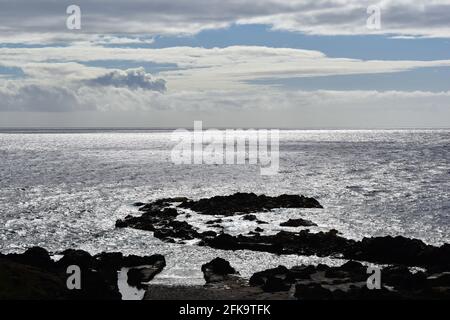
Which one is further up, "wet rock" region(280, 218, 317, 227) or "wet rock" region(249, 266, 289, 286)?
"wet rock" region(249, 266, 289, 286)

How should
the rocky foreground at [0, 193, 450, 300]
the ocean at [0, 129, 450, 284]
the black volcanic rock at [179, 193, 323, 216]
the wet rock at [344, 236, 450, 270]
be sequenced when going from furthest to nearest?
the black volcanic rock at [179, 193, 323, 216] < the ocean at [0, 129, 450, 284] < the wet rock at [344, 236, 450, 270] < the rocky foreground at [0, 193, 450, 300]

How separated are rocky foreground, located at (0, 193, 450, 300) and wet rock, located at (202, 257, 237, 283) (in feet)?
0.19

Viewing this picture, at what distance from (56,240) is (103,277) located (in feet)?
55.9

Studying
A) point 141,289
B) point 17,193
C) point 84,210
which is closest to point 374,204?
point 84,210

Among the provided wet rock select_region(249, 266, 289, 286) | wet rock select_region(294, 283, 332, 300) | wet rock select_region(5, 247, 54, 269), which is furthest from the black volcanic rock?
wet rock select_region(294, 283, 332, 300)

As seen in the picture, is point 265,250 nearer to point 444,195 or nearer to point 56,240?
point 56,240

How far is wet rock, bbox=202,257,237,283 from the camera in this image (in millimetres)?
35125

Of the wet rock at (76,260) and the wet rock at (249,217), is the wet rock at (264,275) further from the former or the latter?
the wet rock at (249,217)

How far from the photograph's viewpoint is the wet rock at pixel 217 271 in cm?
3512

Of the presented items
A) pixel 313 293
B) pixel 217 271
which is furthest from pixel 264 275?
pixel 313 293

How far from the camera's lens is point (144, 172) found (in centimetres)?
12119

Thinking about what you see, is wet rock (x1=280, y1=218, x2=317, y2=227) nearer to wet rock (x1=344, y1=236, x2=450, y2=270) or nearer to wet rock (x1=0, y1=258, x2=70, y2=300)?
wet rock (x1=344, y1=236, x2=450, y2=270)

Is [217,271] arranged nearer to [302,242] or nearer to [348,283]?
[348,283]

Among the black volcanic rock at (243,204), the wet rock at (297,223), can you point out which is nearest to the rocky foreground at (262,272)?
the wet rock at (297,223)
